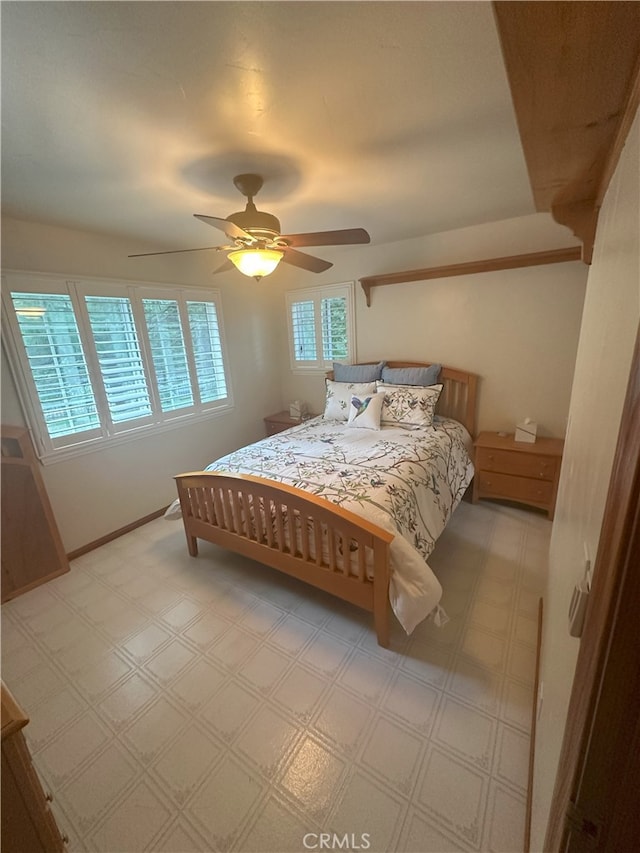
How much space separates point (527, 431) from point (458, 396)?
666mm

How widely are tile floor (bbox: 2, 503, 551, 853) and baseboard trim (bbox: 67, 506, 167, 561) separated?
1.00 feet

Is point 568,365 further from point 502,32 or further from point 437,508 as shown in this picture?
point 502,32

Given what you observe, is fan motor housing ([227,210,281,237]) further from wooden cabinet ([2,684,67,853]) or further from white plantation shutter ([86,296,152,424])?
wooden cabinet ([2,684,67,853])

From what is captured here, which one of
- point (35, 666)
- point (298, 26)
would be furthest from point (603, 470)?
point (35, 666)

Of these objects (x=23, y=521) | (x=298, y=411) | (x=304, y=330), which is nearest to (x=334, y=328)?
(x=304, y=330)

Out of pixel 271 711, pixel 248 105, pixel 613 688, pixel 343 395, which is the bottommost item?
pixel 271 711

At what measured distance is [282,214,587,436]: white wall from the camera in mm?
2641

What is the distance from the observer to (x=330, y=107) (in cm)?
124

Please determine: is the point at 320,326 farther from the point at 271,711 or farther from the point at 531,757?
the point at 531,757

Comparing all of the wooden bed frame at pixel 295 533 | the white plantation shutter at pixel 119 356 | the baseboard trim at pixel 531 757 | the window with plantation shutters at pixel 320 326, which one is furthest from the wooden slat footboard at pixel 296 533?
the window with plantation shutters at pixel 320 326

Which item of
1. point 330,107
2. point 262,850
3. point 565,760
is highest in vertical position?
point 330,107

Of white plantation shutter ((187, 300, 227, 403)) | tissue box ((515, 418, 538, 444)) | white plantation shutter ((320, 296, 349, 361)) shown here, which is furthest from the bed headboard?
white plantation shutter ((187, 300, 227, 403))

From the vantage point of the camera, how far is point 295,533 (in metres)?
1.92

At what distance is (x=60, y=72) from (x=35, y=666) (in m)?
2.50
